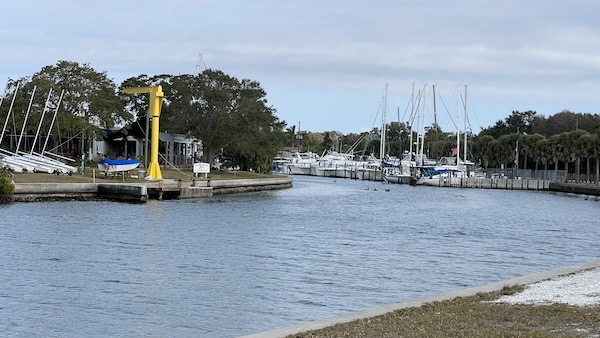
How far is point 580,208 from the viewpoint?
3204 inches

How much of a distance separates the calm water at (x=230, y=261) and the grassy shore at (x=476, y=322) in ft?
13.3

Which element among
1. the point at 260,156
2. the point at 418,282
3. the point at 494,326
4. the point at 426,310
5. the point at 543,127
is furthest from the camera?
the point at 543,127

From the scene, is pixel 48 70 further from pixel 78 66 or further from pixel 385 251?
pixel 385 251

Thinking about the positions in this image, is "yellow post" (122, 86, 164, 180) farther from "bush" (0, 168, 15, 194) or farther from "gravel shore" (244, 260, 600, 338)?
"gravel shore" (244, 260, 600, 338)

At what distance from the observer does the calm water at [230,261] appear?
21.0m

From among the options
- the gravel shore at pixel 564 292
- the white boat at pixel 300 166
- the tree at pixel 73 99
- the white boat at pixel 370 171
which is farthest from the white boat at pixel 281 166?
the gravel shore at pixel 564 292

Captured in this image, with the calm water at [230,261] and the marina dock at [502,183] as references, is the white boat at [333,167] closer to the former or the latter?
the marina dock at [502,183]

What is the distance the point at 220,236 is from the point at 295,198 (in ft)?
125

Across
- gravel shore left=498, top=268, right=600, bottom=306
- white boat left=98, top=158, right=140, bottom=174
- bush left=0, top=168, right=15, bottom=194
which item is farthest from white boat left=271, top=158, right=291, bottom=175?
gravel shore left=498, top=268, right=600, bottom=306

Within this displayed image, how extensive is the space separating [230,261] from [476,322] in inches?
655

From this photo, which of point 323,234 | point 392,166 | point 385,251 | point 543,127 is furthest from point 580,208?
point 543,127

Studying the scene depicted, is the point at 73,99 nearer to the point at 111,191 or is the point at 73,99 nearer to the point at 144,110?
the point at 144,110

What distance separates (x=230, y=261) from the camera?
31.4 metres

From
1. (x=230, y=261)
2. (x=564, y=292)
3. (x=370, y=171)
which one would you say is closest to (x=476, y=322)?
(x=564, y=292)
